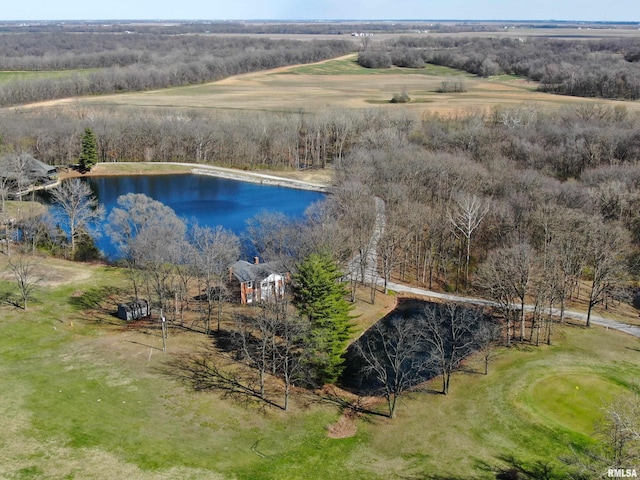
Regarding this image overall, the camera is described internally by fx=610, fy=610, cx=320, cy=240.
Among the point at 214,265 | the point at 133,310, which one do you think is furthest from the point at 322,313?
the point at 133,310

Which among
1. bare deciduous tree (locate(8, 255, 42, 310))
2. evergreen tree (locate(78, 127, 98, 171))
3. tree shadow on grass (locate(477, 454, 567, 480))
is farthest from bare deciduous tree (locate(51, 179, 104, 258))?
tree shadow on grass (locate(477, 454, 567, 480))

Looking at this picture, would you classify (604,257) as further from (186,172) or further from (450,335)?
(186,172)

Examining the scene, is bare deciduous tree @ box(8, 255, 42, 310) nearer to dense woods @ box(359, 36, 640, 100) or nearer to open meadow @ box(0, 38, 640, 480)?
open meadow @ box(0, 38, 640, 480)

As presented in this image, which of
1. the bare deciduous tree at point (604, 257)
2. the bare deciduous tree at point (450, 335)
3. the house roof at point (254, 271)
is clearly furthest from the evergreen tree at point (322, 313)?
the bare deciduous tree at point (604, 257)

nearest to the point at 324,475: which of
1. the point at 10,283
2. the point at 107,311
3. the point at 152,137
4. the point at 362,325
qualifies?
the point at 362,325

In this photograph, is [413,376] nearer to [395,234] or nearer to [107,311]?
[395,234]

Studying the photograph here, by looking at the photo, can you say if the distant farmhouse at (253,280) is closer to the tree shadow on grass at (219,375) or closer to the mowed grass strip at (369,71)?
the tree shadow on grass at (219,375)
